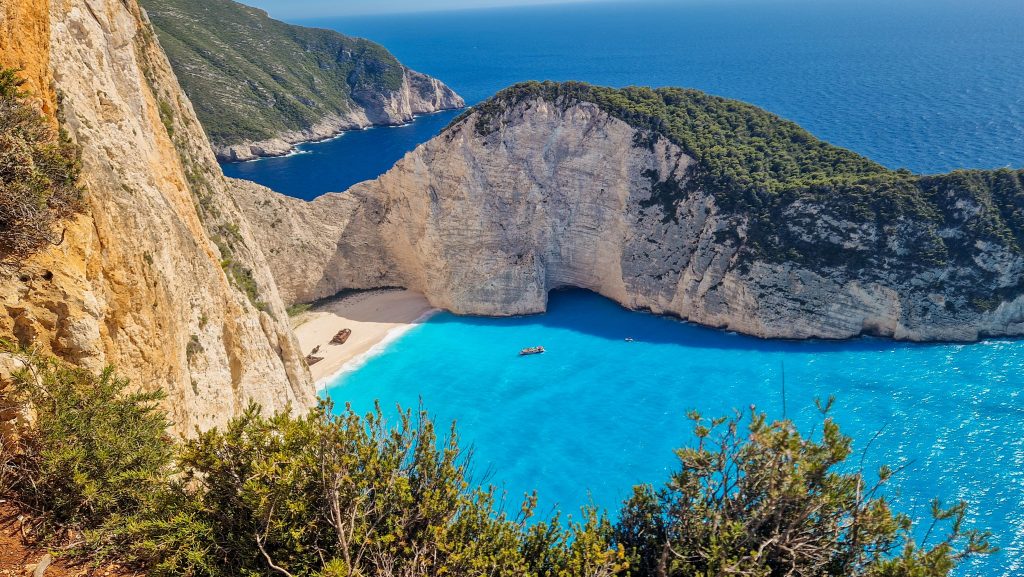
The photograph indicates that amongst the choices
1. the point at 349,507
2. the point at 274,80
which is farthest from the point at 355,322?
the point at 274,80

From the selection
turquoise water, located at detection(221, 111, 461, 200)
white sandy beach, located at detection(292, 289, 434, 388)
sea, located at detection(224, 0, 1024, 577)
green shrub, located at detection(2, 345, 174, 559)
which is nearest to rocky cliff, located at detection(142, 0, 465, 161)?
turquoise water, located at detection(221, 111, 461, 200)

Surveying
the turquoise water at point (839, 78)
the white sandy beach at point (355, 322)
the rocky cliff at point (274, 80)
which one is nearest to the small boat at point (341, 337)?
the white sandy beach at point (355, 322)

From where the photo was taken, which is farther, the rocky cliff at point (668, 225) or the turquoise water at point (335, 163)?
the turquoise water at point (335, 163)

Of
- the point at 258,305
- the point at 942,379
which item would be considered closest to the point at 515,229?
the point at 258,305

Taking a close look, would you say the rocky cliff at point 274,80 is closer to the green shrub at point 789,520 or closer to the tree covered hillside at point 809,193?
the tree covered hillside at point 809,193

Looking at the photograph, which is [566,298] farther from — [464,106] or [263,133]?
[464,106]

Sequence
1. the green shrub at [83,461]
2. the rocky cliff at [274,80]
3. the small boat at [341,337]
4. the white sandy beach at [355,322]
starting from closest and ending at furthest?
the green shrub at [83,461] → the white sandy beach at [355,322] → the small boat at [341,337] → the rocky cliff at [274,80]
